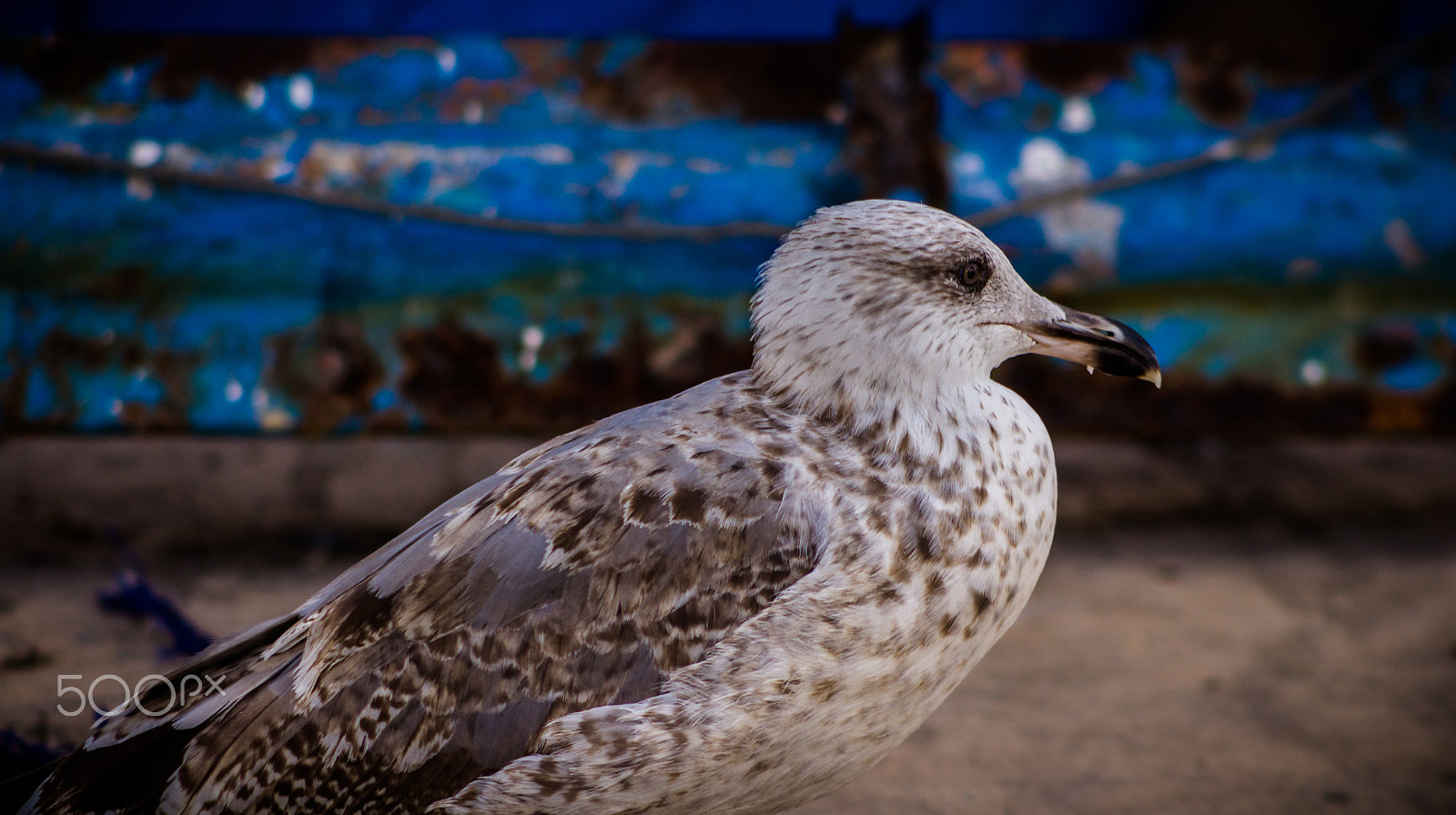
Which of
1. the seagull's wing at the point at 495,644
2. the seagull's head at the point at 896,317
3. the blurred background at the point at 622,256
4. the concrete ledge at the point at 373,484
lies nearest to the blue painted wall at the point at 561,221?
the blurred background at the point at 622,256

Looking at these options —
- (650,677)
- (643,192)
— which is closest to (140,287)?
(643,192)

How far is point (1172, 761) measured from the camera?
101 inches

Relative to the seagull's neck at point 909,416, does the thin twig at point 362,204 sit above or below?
above

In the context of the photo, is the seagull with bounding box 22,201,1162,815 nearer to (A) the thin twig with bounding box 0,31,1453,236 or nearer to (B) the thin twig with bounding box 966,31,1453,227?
(A) the thin twig with bounding box 0,31,1453,236

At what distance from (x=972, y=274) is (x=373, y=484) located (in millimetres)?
2865

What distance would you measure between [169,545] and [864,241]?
9.81 ft

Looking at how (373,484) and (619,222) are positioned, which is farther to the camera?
(373,484)

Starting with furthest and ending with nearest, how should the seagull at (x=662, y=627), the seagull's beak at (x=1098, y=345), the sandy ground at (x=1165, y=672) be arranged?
the sandy ground at (x=1165, y=672), the seagull's beak at (x=1098, y=345), the seagull at (x=662, y=627)

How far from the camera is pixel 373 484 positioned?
4035 millimetres

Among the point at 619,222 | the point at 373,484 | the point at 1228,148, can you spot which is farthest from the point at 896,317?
the point at 1228,148

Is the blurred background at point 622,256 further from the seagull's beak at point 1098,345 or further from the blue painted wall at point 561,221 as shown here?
the seagull's beak at point 1098,345

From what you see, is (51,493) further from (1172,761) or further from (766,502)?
(1172,761)

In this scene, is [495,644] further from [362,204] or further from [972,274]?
[362,204]

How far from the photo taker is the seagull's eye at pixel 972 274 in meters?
1.81
